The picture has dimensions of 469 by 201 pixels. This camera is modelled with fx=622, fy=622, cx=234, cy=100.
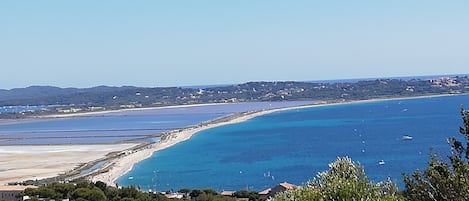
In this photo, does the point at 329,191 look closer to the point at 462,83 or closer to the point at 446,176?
the point at 446,176

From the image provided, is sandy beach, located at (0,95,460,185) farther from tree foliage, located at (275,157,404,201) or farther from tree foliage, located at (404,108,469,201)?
tree foliage, located at (404,108,469,201)

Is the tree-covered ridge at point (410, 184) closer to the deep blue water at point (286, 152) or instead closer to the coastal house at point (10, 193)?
the deep blue water at point (286, 152)

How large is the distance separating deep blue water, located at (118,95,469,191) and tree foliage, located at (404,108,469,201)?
21.3 metres

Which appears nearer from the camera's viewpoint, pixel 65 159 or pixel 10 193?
pixel 10 193

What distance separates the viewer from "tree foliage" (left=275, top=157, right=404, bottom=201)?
27.1ft

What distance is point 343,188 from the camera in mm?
8297

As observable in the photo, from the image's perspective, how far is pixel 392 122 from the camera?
85.0 meters

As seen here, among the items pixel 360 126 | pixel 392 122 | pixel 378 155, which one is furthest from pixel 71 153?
pixel 392 122

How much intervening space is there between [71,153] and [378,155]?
28.0 m

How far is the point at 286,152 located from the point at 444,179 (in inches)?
1878

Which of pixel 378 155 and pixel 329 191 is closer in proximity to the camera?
pixel 329 191

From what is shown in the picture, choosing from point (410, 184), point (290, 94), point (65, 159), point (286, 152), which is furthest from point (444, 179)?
point (290, 94)

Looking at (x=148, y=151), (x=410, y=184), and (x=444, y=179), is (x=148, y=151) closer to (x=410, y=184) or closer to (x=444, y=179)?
(x=410, y=184)

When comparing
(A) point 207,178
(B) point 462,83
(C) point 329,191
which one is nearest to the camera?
(C) point 329,191
